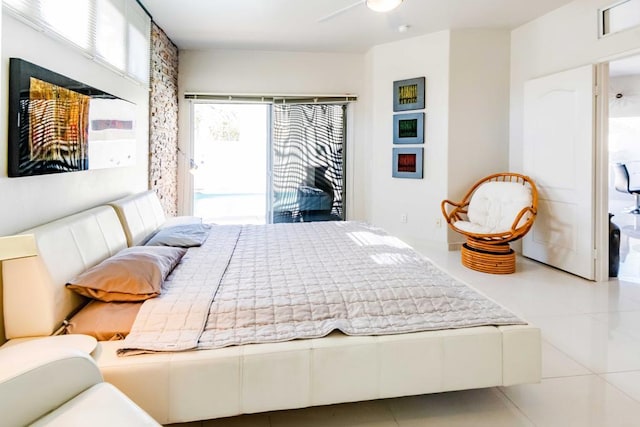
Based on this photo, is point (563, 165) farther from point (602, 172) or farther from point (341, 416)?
point (341, 416)

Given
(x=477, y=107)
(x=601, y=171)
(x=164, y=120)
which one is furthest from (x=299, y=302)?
(x=477, y=107)

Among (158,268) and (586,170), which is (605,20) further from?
(158,268)

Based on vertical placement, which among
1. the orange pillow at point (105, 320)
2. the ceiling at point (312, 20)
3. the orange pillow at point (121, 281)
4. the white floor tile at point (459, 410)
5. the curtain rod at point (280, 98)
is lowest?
the white floor tile at point (459, 410)

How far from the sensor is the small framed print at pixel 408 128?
522 centimetres

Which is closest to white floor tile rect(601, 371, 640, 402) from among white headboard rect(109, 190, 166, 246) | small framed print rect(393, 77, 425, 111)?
white headboard rect(109, 190, 166, 246)

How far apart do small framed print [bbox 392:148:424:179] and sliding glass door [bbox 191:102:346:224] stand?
0.87 metres

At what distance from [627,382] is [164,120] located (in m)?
4.89

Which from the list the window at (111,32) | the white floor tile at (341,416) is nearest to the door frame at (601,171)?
the white floor tile at (341,416)

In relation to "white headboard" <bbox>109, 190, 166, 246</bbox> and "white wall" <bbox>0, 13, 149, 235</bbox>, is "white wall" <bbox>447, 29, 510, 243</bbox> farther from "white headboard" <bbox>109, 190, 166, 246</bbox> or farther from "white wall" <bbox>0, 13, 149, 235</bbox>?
"white wall" <bbox>0, 13, 149, 235</bbox>

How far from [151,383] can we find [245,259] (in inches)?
43.3

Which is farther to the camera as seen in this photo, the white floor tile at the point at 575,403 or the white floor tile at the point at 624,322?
the white floor tile at the point at 624,322

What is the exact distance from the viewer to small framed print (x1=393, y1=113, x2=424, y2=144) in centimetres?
522

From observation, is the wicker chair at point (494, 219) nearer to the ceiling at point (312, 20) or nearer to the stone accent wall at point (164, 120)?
the ceiling at point (312, 20)

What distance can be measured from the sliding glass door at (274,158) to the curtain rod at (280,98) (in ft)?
0.26
